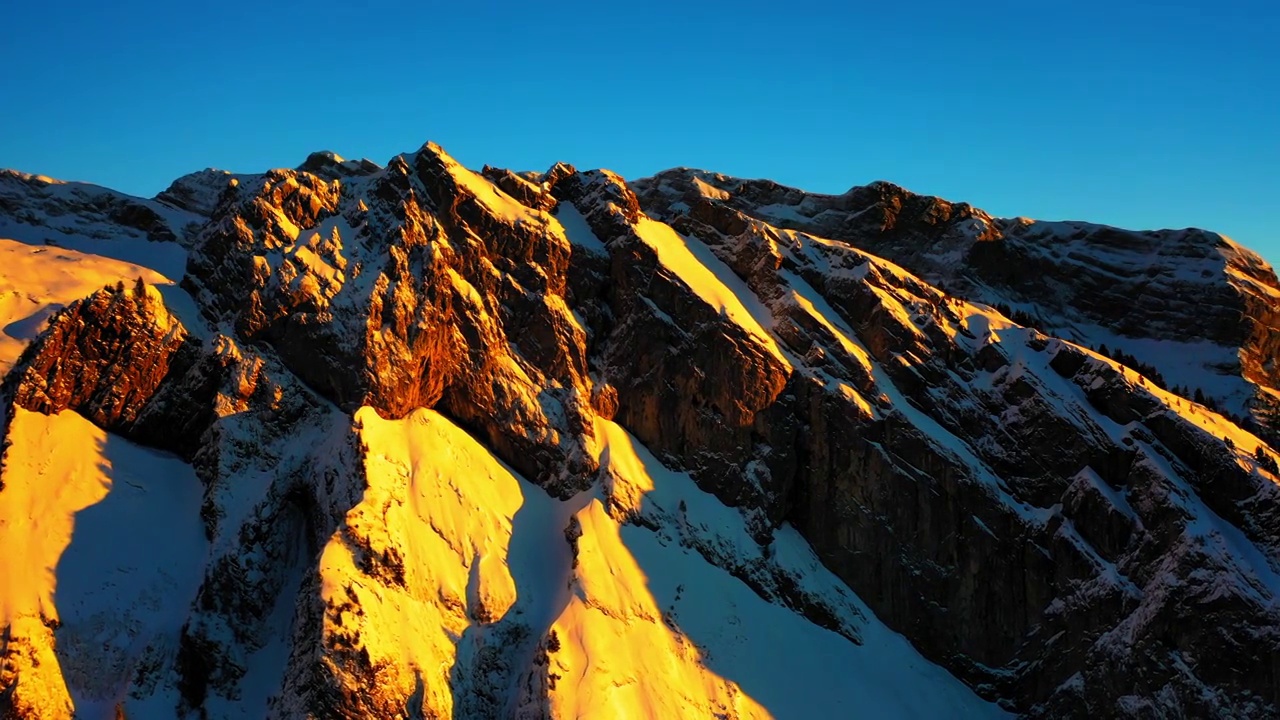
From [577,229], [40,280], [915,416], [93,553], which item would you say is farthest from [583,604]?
[40,280]

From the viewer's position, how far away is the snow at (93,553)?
198 ft

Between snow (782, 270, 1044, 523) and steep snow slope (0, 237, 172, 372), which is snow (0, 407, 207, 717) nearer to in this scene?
steep snow slope (0, 237, 172, 372)

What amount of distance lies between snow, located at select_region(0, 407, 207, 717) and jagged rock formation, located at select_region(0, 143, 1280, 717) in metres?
0.33

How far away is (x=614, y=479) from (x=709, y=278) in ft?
71.5

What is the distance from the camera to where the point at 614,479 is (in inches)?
3004

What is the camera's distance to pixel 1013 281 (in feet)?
380

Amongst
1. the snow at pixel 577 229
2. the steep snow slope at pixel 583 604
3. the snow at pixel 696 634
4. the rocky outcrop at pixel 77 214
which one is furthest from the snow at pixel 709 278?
the rocky outcrop at pixel 77 214

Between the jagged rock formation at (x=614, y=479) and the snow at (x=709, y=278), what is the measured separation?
0.48m

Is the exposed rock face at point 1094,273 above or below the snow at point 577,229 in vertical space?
above

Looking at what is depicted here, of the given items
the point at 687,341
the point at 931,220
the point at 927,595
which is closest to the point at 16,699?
the point at 687,341

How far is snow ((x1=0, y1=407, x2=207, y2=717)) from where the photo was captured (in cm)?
6022

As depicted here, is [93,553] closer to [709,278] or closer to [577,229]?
[577,229]

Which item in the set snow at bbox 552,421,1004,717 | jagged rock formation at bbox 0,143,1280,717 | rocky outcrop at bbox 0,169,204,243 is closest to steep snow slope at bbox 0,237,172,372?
rocky outcrop at bbox 0,169,204,243

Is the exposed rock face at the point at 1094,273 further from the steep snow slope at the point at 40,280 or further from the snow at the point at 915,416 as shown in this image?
the steep snow slope at the point at 40,280
